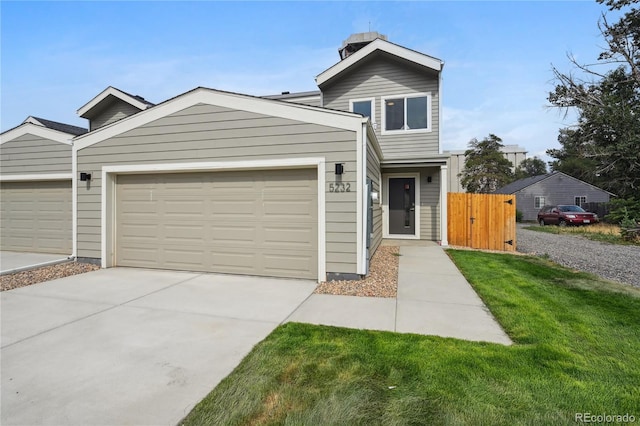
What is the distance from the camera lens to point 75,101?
39.2 feet

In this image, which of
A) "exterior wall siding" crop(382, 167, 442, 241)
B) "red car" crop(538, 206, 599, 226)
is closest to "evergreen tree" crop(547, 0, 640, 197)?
"red car" crop(538, 206, 599, 226)

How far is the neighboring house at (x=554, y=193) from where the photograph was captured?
2598cm

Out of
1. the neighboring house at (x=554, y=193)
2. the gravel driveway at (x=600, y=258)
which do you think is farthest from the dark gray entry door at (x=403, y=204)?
the neighboring house at (x=554, y=193)

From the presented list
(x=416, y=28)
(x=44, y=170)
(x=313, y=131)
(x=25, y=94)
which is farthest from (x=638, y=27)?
(x=25, y=94)

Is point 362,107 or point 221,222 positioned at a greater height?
point 362,107

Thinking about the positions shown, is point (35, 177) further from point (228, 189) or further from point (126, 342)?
point (126, 342)

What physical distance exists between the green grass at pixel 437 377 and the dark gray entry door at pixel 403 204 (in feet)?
23.5

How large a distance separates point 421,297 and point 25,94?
16.1 m

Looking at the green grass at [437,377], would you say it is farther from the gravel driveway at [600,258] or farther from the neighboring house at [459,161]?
the neighboring house at [459,161]

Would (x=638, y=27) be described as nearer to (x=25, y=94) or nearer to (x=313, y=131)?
(x=313, y=131)

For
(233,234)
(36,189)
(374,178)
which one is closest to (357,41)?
(374,178)

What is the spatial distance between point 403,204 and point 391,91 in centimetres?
390

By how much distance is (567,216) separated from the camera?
60.3 ft

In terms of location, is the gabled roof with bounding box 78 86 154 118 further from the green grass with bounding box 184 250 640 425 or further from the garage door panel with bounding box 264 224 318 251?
the green grass with bounding box 184 250 640 425
